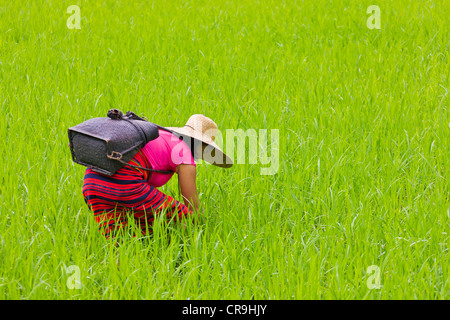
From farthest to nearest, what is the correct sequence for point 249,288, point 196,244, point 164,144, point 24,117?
point 24,117
point 164,144
point 196,244
point 249,288

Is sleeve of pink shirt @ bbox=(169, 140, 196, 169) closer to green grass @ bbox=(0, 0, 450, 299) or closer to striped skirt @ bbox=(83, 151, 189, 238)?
striped skirt @ bbox=(83, 151, 189, 238)

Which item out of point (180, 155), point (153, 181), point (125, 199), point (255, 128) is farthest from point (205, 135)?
point (255, 128)

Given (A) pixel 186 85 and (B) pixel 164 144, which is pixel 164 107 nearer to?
(A) pixel 186 85

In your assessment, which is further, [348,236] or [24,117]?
[24,117]

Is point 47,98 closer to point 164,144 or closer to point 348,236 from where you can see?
point 164,144

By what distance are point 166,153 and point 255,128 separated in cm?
115

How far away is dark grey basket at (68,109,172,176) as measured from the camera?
2.06 metres

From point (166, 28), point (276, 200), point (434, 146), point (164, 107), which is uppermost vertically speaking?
point (166, 28)

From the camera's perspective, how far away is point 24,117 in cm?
344

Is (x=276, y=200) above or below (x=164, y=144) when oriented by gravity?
→ below

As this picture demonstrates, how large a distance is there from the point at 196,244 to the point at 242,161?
2.93ft

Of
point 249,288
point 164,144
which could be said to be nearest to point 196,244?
point 249,288

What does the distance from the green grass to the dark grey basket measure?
30 cm

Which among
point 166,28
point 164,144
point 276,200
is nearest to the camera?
point 164,144
